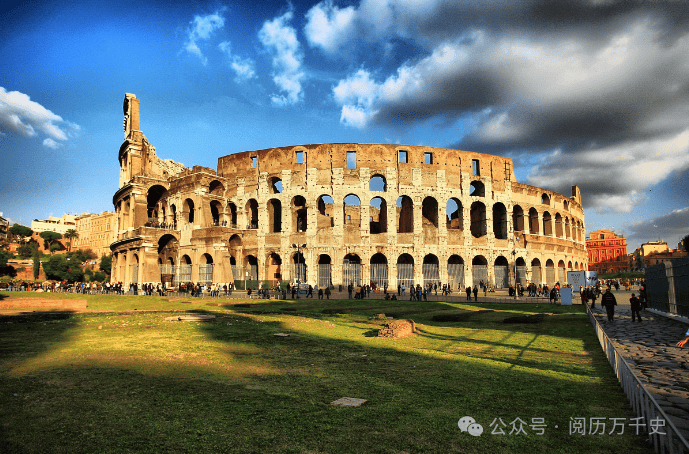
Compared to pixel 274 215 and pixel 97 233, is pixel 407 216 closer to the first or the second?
pixel 274 215

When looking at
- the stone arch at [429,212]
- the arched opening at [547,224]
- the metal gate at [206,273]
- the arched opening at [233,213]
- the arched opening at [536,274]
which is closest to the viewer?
the metal gate at [206,273]

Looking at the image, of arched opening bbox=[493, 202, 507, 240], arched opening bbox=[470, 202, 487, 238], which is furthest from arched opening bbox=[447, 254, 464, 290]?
arched opening bbox=[493, 202, 507, 240]

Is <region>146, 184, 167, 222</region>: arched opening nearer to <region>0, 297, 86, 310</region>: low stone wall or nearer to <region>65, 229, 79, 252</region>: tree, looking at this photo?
<region>0, 297, 86, 310</region>: low stone wall

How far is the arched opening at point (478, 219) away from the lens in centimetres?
4194

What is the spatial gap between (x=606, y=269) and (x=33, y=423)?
429ft

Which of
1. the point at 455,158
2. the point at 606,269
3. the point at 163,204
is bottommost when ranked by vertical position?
the point at 606,269

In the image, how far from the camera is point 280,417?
15.1 ft

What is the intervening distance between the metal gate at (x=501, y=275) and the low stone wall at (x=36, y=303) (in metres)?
35.3

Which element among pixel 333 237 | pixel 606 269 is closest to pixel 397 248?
pixel 333 237

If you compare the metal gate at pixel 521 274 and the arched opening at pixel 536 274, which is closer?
the metal gate at pixel 521 274

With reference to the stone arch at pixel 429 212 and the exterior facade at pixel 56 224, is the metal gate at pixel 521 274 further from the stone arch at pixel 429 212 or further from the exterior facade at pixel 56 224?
the exterior facade at pixel 56 224

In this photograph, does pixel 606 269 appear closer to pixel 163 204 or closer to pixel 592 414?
pixel 163 204

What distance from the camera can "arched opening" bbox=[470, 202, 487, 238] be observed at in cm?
4194

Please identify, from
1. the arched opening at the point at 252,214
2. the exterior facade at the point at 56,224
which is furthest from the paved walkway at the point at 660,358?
the exterior facade at the point at 56,224
